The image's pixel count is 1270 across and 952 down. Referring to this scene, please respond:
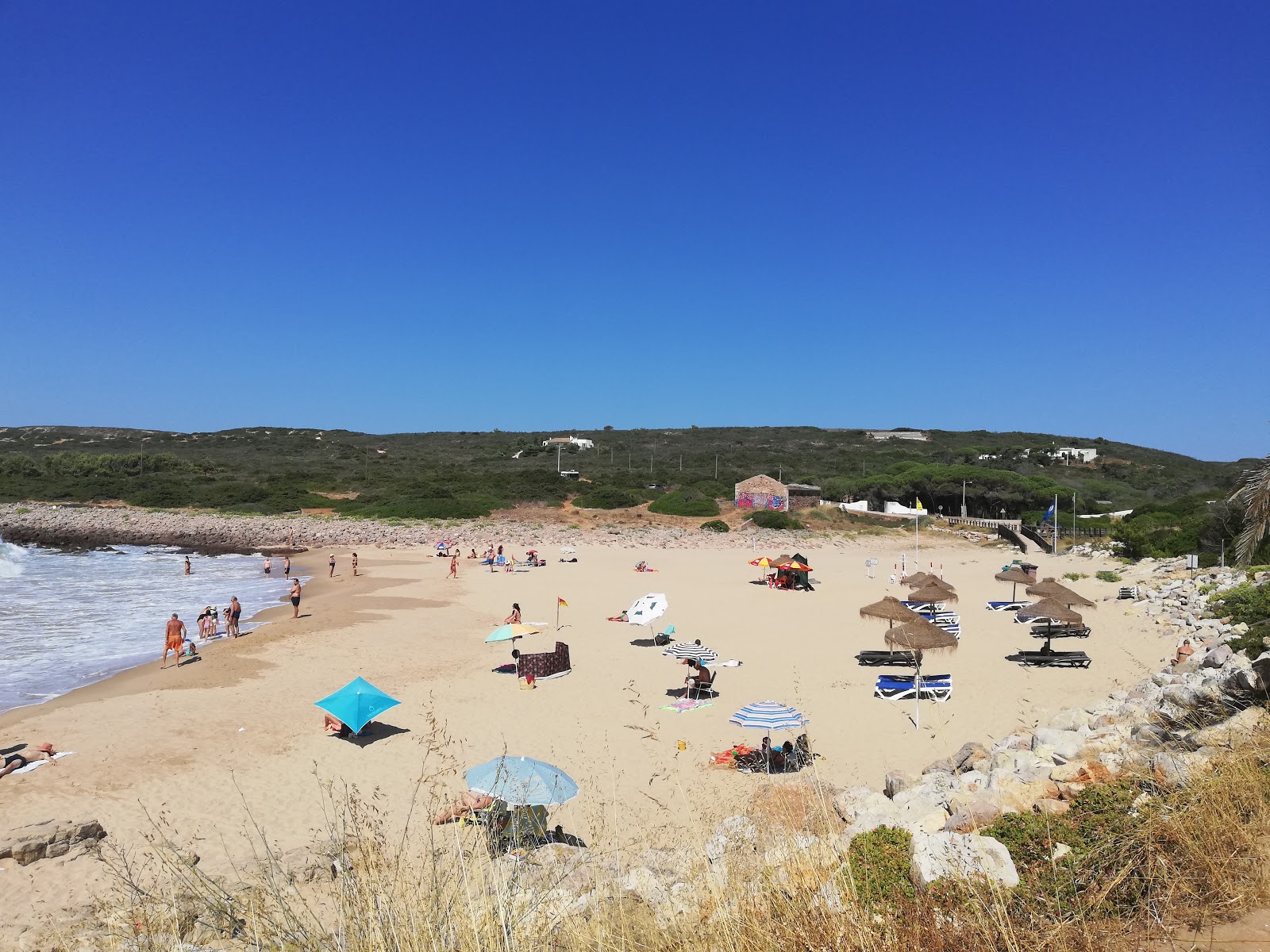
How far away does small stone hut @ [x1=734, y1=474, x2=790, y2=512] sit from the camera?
50750 mm

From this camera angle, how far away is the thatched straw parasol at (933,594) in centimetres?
1897

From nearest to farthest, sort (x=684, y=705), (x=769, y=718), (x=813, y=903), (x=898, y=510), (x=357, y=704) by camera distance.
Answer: (x=813, y=903) < (x=769, y=718) < (x=357, y=704) < (x=684, y=705) < (x=898, y=510)

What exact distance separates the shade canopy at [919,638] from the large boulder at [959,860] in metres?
8.56

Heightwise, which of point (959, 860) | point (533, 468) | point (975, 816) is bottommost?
point (975, 816)

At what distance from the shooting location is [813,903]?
3.48 m

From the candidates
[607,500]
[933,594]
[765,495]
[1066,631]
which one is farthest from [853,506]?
[1066,631]

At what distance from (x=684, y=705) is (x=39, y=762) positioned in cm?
936

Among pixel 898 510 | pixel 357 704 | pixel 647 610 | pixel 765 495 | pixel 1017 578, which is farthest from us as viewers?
pixel 898 510

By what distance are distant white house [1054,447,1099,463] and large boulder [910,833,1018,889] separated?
3750 inches

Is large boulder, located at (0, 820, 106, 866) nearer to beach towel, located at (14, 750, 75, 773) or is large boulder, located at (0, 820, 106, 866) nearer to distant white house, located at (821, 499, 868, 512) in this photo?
beach towel, located at (14, 750, 75, 773)

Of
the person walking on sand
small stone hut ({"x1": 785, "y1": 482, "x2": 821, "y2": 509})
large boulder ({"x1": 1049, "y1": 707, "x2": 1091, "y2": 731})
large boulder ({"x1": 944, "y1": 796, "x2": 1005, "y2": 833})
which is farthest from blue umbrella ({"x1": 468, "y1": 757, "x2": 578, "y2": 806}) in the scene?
small stone hut ({"x1": 785, "y1": 482, "x2": 821, "y2": 509})

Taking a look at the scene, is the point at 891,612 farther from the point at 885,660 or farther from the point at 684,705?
the point at 684,705

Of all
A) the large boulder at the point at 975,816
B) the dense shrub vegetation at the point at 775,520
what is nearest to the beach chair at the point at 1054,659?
the large boulder at the point at 975,816

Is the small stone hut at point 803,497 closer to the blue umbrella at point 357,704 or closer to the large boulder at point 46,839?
the blue umbrella at point 357,704
